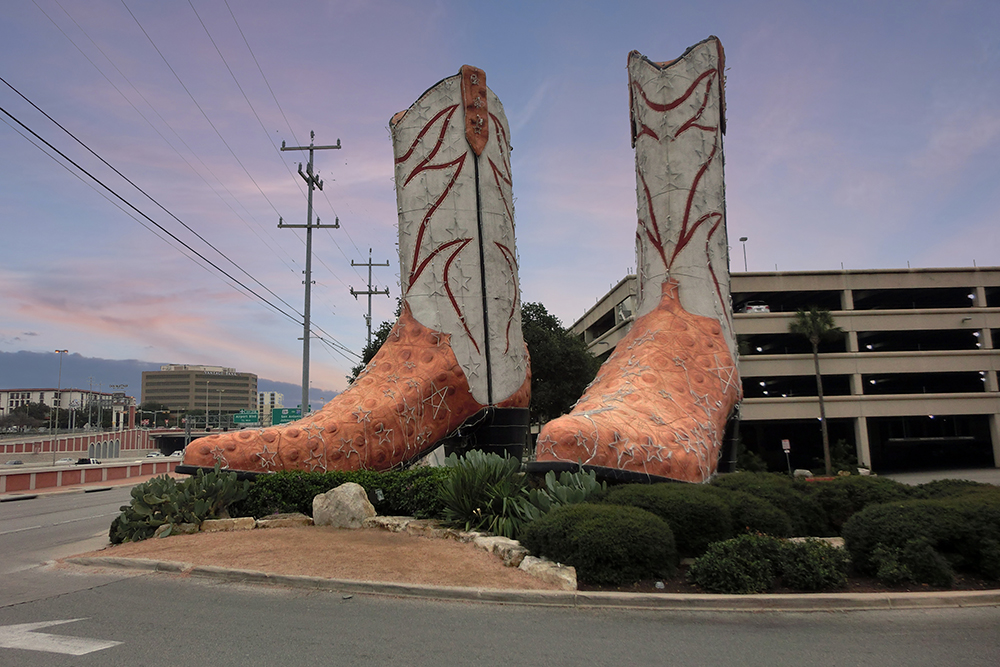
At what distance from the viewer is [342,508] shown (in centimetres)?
802

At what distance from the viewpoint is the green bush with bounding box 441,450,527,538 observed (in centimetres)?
751

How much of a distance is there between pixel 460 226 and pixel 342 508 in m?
4.36

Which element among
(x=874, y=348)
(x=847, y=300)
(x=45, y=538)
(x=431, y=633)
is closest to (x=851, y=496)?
(x=431, y=633)

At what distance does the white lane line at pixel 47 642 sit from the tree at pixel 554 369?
919 inches

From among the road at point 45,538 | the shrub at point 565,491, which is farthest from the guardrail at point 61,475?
the shrub at point 565,491

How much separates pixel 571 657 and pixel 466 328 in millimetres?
6210

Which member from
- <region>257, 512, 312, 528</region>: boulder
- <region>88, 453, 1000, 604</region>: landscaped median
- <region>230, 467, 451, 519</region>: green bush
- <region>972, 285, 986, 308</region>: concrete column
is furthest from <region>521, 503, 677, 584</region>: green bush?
<region>972, 285, 986, 308</region>: concrete column

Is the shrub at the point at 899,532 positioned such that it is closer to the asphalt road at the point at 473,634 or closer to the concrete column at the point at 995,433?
the asphalt road at the point at 473,634

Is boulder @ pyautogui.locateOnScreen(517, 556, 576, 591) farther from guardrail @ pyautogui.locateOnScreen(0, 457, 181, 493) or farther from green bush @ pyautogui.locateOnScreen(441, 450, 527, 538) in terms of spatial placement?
guardrail @ pyautogui.locateOnScreen(0, 457, 181, 493)

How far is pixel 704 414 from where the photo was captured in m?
8.37

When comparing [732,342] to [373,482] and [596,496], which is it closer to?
[596,496]

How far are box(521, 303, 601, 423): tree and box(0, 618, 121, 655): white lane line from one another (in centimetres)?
2335

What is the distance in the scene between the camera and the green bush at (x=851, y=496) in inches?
291

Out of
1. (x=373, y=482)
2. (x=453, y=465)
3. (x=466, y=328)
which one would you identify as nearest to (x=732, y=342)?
(x=466, y=328)
